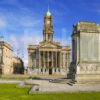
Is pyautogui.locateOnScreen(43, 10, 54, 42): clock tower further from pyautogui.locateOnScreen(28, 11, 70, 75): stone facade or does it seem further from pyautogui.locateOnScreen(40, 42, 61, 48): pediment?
pyautogui.locateOnScreen(40, 42, 61, 48): pediment

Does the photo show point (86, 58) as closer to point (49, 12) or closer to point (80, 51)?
Result: point (80, 51)

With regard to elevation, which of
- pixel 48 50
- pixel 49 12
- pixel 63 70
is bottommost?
pixel 63 70

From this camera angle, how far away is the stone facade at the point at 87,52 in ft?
140

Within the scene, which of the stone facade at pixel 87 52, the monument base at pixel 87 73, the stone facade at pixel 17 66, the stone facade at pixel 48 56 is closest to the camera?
the monument base at pixel 87 73

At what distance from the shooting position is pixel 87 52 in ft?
145

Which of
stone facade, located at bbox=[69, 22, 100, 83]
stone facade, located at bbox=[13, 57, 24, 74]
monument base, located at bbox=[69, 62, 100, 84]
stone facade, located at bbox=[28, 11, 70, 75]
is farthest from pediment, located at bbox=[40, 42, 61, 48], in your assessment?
monument base, located at bbox=[69, 62, 100, 84]

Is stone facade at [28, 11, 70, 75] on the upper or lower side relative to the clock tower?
lower

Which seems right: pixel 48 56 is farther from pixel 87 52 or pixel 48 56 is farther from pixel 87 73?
pixel 87 73

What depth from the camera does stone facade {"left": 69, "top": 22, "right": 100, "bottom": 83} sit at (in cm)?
4256

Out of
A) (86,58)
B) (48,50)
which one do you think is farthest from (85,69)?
(48,50)

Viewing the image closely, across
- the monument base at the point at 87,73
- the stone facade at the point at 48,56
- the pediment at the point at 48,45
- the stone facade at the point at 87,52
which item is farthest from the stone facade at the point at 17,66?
the monument base at the point at 87,73

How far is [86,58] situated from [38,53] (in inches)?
3763

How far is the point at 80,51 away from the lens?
1737 inches

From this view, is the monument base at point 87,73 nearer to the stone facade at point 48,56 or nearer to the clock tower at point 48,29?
the stone facade at point 48,56
